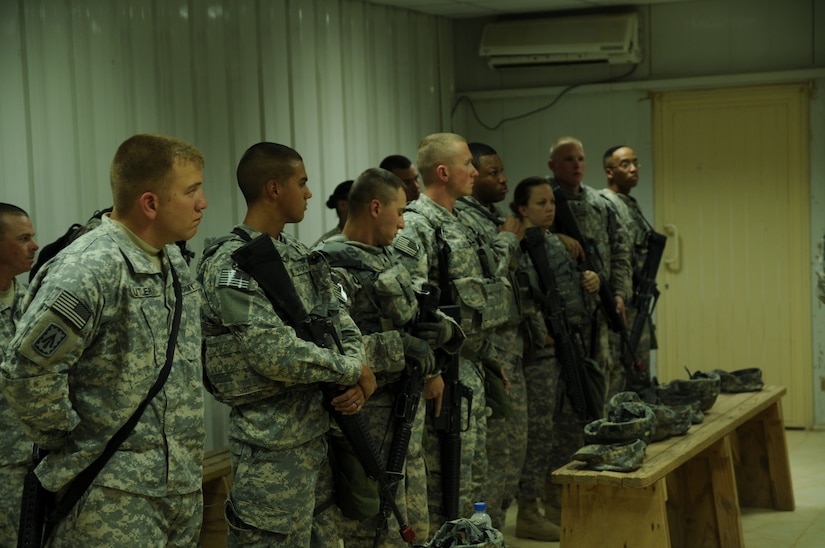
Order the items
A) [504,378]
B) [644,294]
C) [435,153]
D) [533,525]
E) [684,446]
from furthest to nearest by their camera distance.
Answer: [644,294] → [533,525] → [504,378] → [435,153] → [684,446]

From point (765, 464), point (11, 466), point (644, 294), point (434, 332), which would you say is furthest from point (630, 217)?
point (11, 466)

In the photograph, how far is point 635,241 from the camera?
6246 mm

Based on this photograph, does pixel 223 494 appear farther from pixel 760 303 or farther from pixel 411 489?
pixel 760 303

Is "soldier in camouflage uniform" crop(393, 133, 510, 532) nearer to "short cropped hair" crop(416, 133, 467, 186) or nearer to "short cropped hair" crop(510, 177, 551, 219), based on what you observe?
"short cropped hair" crop(416, 133, 467, 186)

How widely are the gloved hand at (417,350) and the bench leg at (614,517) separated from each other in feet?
2.63

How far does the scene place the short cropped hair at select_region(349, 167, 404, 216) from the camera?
11.9 feet

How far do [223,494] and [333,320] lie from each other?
1767mm

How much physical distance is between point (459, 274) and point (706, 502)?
1550mm

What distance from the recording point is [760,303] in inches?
288

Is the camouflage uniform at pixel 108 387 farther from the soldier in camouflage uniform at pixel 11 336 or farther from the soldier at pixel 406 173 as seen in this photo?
the soldier at pixel 406 173

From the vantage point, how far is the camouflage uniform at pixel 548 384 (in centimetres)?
493

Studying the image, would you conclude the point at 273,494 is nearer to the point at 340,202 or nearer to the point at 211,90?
the point at 340,202

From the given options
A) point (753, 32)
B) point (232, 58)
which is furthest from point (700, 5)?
point (232, 58)

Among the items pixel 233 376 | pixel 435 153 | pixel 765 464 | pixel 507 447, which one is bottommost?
pixel 765 464
